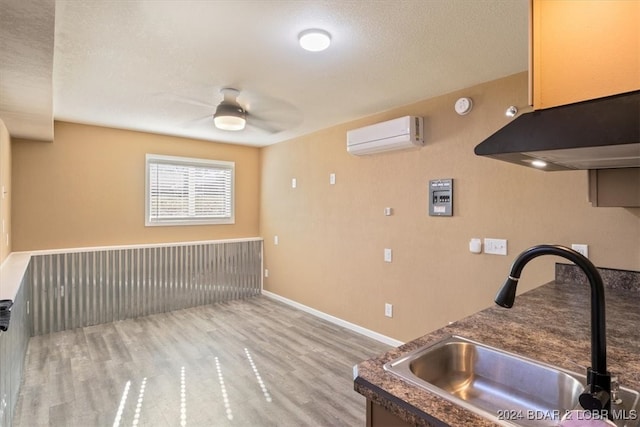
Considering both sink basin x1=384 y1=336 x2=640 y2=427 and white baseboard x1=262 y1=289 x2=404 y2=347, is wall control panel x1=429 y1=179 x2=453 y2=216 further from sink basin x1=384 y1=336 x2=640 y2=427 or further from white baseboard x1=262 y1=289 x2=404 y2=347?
sink basin x1=384 y1=336 x2=640 y2=427

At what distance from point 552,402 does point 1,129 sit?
4291mm

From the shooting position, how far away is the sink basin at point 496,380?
949 millimetres

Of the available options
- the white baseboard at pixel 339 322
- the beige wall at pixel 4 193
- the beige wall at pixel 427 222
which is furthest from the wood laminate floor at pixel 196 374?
the beige wall at pixel 4 193

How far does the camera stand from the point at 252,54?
224 cm

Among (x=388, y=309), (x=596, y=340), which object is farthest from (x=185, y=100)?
(x=596, y=340)

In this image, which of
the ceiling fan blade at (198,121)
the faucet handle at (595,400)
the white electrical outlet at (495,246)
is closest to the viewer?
the faucet handle at (595,400)

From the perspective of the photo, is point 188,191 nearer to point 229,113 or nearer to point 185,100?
point 185,100

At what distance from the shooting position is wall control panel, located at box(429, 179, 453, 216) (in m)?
2.96

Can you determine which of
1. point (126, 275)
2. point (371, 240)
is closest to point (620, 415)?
point (371, 240)

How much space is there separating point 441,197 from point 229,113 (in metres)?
2.03

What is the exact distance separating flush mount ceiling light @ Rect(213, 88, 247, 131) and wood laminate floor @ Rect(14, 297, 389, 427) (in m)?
2.17

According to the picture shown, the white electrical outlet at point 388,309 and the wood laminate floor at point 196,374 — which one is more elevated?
the white electrical outlet at point 388,309

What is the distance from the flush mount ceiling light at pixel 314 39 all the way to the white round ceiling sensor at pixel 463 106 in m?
1.35

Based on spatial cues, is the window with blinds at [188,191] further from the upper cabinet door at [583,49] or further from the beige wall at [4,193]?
the upper cabinet door at [583,49]
